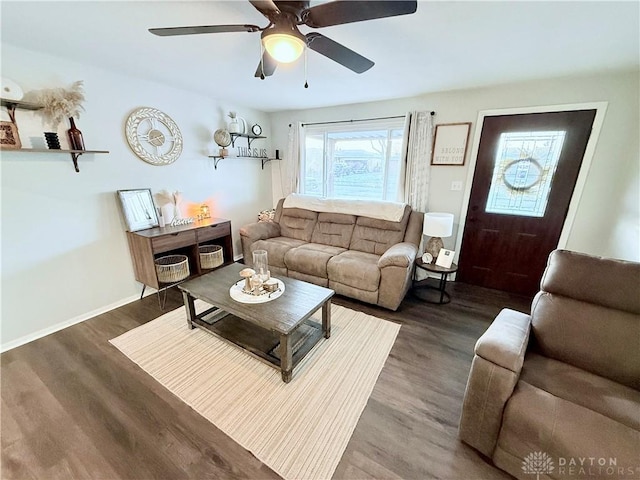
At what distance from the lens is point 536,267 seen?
2.91 meters

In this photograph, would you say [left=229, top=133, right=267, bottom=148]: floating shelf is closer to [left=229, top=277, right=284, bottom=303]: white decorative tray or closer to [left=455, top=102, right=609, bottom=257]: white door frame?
[left=229, top=277, right=284, bottom=303]: white decorative tray

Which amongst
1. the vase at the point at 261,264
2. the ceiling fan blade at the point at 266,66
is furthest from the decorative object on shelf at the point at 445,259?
the ceiling fan blade at the point at 266,66

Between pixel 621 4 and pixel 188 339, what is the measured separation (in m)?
3.57

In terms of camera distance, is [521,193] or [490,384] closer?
[490,384]

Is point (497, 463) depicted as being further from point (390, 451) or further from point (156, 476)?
point (156, 476)

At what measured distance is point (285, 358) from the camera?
174cm

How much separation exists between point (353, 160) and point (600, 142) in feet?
8.54

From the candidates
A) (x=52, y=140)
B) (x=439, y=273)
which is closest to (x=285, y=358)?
(x=439, y=273)

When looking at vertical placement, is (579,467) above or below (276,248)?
below

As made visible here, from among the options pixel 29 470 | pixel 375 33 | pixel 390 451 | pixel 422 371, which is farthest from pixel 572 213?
pixel 29 470

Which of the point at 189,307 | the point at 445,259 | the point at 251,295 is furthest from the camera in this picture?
the point at 445,259

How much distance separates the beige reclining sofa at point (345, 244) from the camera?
2.63m

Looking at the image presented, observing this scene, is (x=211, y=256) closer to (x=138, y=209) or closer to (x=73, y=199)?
(x=138, y=209)

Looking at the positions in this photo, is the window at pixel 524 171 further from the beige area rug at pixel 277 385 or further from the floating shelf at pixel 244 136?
the floating shelf at pixel 244 136
